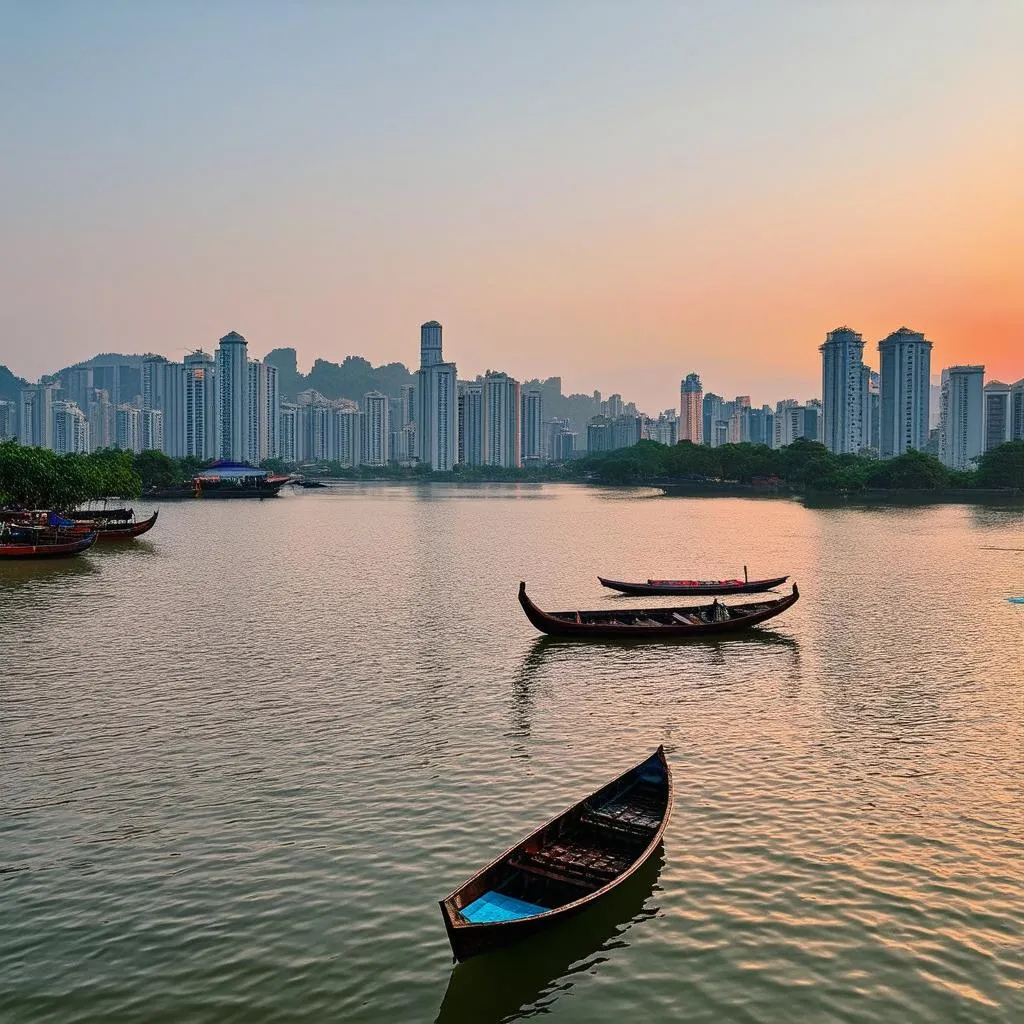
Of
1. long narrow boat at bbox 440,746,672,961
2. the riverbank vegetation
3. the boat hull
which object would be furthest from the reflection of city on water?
the riverbank vegetation

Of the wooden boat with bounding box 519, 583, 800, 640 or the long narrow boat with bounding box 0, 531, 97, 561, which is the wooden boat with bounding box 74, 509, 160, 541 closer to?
the long narrow boat with bounding box 0, 531, 97, 561

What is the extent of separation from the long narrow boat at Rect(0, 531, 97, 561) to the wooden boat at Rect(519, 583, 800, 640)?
114 feet

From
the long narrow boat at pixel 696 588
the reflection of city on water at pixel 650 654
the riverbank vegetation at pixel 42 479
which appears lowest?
the reflection of city on water at pixel 650 654

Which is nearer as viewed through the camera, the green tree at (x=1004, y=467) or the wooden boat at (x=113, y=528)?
the wooden boat at (x=113, y=528)

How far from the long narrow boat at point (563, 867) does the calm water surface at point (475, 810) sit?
58cm

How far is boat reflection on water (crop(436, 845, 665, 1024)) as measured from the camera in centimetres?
1129

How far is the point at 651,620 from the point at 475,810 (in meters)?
18.5

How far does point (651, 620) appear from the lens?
34531 mm

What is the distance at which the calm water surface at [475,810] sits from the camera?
38.4 feet

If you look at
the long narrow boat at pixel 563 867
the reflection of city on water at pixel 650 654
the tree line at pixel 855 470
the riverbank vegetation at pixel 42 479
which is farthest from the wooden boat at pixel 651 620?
the tree line at pixel 855 470

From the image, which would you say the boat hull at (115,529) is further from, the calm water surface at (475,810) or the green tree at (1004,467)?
the green tree at (1004,467)

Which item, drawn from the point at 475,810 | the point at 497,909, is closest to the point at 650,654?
the point at 475,810

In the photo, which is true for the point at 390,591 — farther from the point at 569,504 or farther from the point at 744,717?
the point at 569,504

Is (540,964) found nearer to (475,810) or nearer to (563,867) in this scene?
(563,867)
